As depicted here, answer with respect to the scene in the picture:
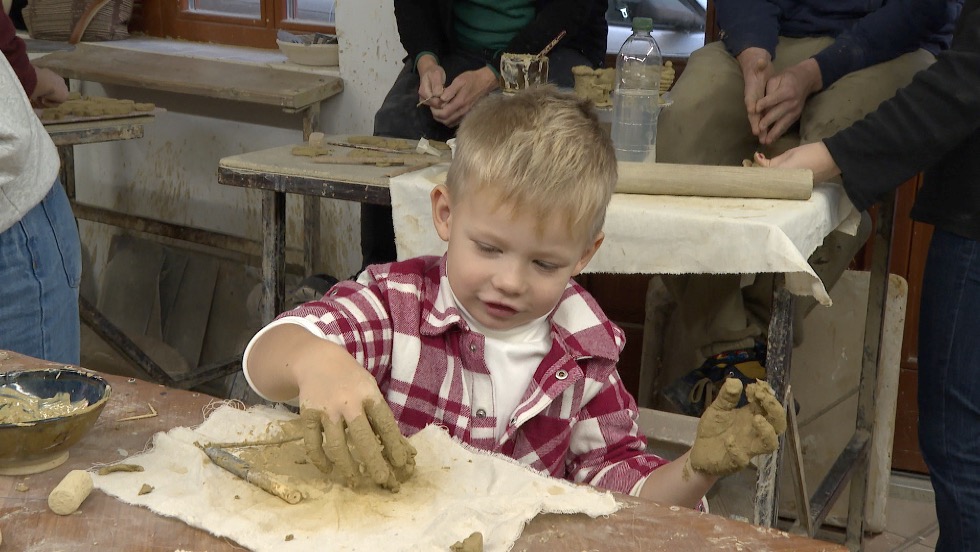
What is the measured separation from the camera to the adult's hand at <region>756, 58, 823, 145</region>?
2.19 metres

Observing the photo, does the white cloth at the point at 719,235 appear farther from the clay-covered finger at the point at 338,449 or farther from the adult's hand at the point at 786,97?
the clay-covered finger at the point at 338,449

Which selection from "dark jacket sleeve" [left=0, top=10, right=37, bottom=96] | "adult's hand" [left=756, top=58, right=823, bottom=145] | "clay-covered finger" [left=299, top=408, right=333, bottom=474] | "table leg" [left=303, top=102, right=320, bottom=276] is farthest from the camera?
"table leg" [left=303, top=102, right=320, bottom=276]

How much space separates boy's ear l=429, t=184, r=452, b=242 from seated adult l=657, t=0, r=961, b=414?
1085 millimetres

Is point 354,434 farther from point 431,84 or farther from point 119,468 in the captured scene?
point 431,84

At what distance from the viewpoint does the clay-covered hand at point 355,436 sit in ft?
3.35

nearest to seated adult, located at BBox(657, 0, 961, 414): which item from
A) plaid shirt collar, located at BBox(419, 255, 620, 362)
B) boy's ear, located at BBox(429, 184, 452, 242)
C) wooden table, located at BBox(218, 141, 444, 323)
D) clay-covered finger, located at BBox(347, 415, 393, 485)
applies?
wooden table, located at BBox(218, 141, 444, 323)

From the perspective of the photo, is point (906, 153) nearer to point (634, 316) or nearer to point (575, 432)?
point (575, 432)

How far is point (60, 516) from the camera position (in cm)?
98

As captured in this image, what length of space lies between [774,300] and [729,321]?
449 millimetres

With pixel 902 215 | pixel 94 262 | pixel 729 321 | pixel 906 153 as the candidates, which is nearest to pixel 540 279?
pixel 906 153

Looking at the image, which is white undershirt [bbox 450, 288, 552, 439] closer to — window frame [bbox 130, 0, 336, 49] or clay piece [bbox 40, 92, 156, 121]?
clay piece [bbox 40, 92, 156, 121]

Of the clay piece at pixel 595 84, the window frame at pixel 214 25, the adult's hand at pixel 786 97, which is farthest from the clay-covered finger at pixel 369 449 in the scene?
the window frame at pixel 214 25

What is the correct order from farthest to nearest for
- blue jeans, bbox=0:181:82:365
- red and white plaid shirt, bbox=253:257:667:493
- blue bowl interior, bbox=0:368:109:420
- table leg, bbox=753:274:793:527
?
table leg, bbox=753:274:793:527
blue jeans, bbox=0:181:82:365
red and white plaid shirt, bbox=253:257:667:493
blue bowl interior, bbox=0:368:109:420

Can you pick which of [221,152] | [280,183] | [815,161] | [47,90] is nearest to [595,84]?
[815,161]
